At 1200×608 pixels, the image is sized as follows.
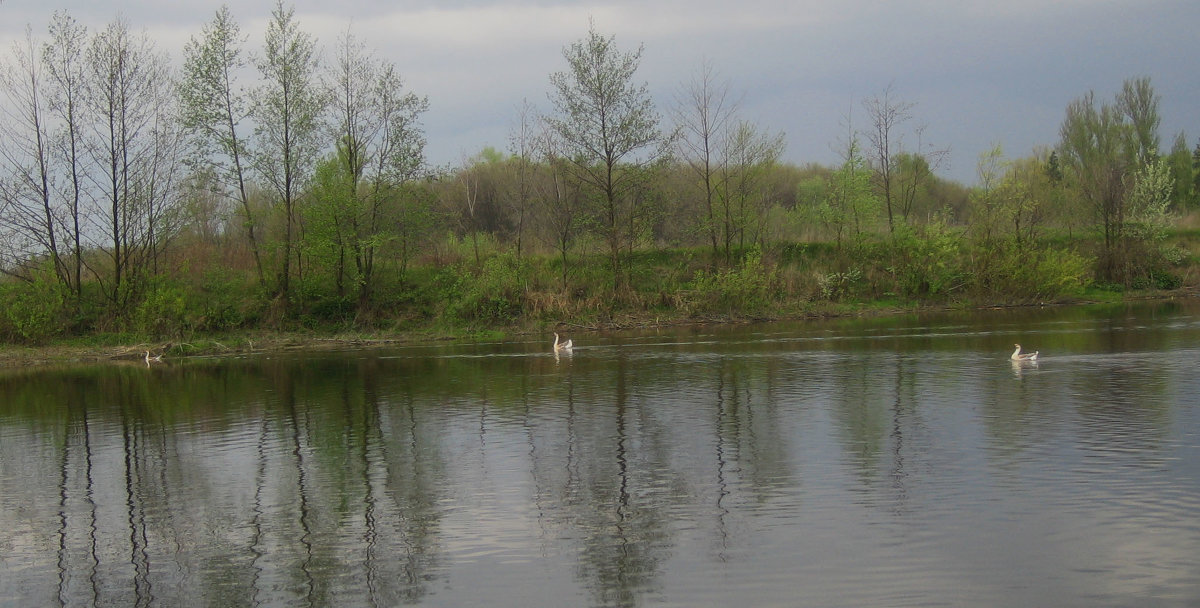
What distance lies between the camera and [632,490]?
1232cm

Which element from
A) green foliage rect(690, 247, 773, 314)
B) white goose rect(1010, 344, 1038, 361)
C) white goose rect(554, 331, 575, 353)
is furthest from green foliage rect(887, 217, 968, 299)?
white goose rect(1010, 344, 1038, 361)

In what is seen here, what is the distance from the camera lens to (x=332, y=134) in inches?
1555

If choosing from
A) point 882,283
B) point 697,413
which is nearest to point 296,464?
point 697,413

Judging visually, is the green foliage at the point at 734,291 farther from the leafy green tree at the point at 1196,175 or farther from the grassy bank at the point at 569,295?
the leafy green tree at the point at 1196,175

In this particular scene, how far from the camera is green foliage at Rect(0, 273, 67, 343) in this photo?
116 feet

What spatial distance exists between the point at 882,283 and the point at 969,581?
39.0 metres

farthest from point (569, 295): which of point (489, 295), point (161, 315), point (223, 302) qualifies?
point (161, 315)

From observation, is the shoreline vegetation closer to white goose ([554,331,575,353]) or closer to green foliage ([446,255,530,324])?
green foliage ([446,255,530,324])

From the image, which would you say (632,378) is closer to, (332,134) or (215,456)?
(215,456)

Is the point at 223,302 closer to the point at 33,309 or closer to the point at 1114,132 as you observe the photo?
the point at 33,309

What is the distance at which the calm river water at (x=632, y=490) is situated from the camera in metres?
9.05

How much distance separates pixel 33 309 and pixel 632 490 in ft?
105

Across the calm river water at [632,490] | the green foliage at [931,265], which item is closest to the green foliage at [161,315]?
the calm river water at [632,490]

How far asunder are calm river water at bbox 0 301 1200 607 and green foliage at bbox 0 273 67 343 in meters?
13.1
